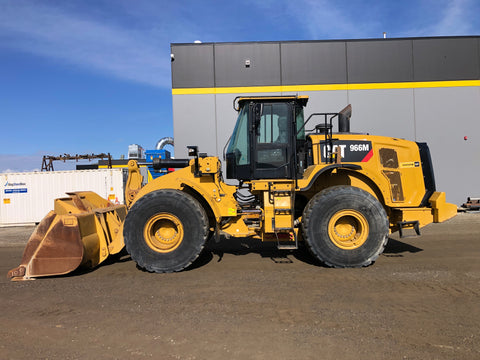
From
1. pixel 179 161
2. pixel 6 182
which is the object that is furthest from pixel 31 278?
pixel 6 182

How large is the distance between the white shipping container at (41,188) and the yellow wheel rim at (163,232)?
927cm

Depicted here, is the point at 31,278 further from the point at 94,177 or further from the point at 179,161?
the point at 94,177

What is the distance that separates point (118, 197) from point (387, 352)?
493 inches

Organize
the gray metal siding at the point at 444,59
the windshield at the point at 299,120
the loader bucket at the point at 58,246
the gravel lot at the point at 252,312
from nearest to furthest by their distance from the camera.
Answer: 1. the gravel lot at the point at 252,312
2. the loader bucket at the point at 58,246
3. the windshield at the point at 299,120
4. the gray metal siding at the point at 444,59

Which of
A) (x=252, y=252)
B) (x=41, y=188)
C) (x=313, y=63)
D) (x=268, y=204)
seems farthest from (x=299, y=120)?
(x=41, y=188)

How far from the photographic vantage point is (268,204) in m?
4.82

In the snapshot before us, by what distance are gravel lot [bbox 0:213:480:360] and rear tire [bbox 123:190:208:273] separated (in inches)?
8.5

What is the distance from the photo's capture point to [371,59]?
39.9ft

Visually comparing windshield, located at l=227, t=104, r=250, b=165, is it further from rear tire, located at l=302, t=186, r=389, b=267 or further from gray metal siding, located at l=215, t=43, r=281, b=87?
gray metal siding, located at l=215, t=43, r=281, b=87

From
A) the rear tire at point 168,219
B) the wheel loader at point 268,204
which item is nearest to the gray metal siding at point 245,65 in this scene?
the wheel loader at point 268,204

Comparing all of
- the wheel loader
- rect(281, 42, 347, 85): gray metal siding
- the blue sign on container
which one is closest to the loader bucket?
the wheel loader

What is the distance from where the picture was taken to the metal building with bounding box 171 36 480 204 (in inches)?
474

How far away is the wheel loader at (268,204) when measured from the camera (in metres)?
4.54

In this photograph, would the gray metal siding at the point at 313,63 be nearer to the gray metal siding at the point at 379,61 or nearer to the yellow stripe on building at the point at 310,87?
the yellow stripe on building at the point at 310,87
